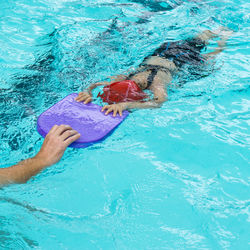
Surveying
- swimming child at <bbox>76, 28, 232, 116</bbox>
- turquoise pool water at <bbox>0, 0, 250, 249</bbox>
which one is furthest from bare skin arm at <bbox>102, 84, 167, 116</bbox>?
turquoise pool water at <bbox>0, 0, 250, 249</bbox>

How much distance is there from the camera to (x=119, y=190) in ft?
7.97

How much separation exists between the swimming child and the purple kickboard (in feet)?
0.29

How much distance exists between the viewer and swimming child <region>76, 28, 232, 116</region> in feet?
10.7

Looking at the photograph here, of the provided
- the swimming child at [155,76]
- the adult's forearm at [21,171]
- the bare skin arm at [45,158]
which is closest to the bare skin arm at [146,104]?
the swimming child at [155,76]

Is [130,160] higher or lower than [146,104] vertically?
lower

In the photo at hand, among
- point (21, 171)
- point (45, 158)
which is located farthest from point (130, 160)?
point (21, 171)

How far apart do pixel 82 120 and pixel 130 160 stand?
639 mm

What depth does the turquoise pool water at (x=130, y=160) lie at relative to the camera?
212 centimetres

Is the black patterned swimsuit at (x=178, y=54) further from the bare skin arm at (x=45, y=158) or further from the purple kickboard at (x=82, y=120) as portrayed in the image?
the bare skin arm at (x=45, y=158)

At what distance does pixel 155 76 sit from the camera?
3766 millimetres

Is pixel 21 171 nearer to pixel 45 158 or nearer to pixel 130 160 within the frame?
pixel 45 158

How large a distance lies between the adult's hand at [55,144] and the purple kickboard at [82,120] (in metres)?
0.10

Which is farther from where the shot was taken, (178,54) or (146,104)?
(178,54)

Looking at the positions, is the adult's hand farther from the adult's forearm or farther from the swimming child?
the swimming child
